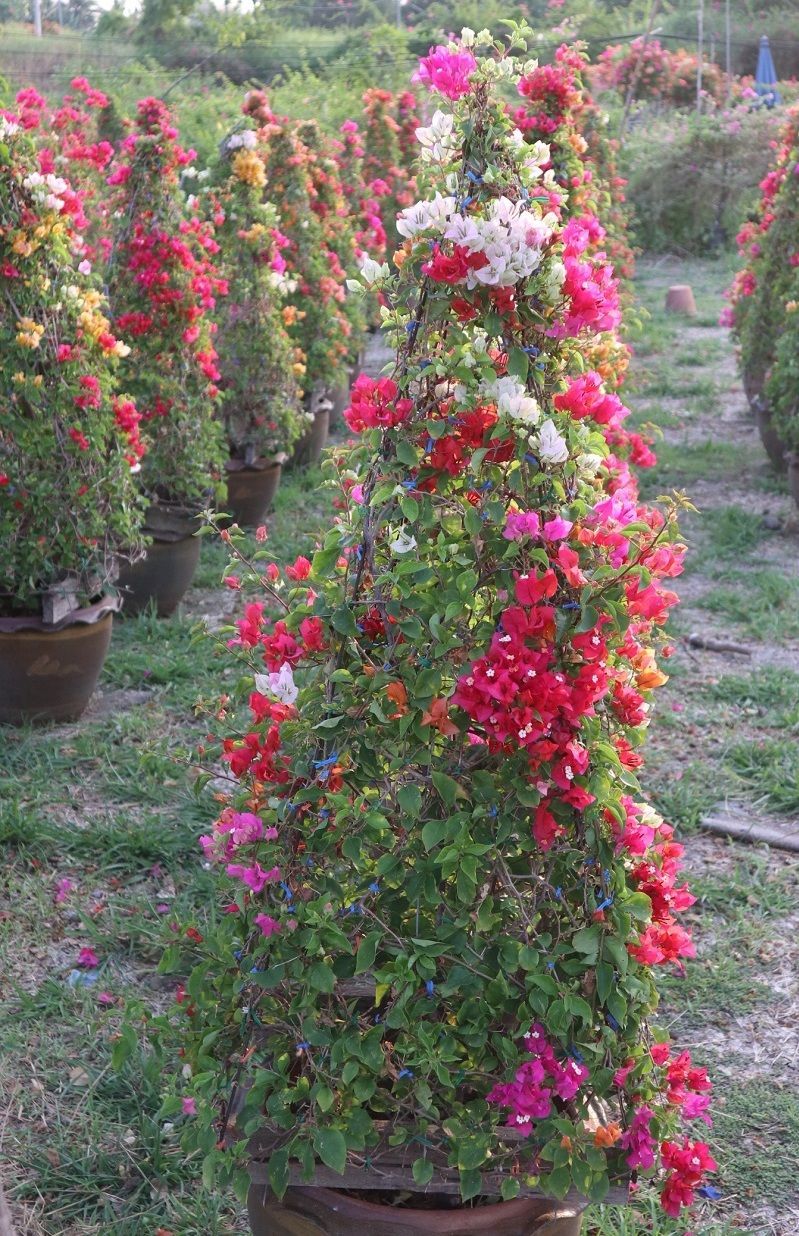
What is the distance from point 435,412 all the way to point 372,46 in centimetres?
1875

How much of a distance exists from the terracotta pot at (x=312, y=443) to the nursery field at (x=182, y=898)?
118cm

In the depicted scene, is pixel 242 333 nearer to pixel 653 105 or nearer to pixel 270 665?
pixel 270 665

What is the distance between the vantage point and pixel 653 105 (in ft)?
62.0

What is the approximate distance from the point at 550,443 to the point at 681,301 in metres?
9.69

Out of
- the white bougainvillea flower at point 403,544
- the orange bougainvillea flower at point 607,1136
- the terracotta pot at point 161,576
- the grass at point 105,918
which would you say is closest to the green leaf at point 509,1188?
the orange bougainvillea flower at point 607,1136

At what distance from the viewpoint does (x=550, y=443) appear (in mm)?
1616

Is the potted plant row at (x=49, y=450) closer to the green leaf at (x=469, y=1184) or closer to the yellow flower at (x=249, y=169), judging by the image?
the yellow flower at (x=249, y=169)

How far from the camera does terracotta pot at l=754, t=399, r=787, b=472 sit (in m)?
6.33

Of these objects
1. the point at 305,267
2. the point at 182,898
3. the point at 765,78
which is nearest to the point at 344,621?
the point at 182,898

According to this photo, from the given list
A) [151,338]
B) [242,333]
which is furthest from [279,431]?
[151,338]

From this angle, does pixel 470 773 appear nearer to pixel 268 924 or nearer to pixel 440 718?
pixel 440 718

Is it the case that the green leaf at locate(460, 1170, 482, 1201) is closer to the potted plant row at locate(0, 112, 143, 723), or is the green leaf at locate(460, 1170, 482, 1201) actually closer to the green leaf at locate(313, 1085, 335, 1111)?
the green leaf at locate(313, 1085, 335, 1111)

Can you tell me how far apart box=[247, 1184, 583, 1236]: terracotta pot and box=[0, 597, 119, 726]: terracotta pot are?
2288 mm

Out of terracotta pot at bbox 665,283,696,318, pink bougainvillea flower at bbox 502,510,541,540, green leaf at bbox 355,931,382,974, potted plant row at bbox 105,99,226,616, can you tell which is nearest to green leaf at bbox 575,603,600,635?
pink bougainvillea flower at bbox 502,510,541,540
